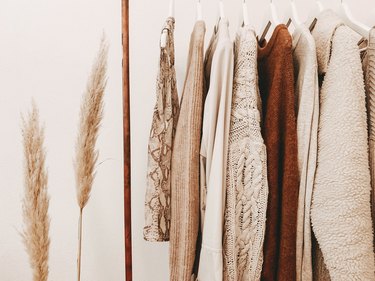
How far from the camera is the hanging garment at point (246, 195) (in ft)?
1.84

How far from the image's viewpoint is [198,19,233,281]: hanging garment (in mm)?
565

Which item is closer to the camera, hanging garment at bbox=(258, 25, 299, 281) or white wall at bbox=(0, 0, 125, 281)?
hanging garment at bbox=(258, 25, 299, 281)

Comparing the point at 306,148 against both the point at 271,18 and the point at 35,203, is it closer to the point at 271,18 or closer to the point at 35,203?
the point at 271,18

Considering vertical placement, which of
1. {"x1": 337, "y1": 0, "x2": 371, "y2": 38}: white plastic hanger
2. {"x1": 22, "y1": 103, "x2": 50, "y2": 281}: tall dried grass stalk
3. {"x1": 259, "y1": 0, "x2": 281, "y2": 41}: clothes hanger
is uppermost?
{"x1": 259, "y1": 0, "x2": 281, "y2": 41}: clothes hanger

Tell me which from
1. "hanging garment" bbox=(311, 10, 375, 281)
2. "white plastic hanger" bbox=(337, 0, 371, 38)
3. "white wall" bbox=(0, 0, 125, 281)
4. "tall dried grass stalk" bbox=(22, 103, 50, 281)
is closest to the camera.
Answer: "hanging garment" bbox=(311, 10, 375, 281)

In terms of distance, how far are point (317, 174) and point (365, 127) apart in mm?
118

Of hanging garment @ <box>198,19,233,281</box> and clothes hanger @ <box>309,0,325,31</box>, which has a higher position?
clothes hanger @ <box>309,0,325,31</box>

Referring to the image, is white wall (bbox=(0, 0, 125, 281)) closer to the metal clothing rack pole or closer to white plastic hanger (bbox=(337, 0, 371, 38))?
the metal clothing rack pole

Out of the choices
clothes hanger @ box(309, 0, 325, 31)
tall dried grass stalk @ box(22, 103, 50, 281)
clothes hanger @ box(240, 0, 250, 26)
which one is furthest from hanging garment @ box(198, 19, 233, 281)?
tall dried grass stalk @ box(22, 103, 50, 281)

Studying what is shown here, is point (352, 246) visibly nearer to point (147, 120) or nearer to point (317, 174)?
point (317, 174)

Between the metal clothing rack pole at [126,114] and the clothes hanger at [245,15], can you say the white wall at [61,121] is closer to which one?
the metal clothing rack pole at [126,114]

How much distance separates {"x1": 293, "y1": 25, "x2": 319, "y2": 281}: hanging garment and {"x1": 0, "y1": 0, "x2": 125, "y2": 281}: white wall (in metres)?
0.63

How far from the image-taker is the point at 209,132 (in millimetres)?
592

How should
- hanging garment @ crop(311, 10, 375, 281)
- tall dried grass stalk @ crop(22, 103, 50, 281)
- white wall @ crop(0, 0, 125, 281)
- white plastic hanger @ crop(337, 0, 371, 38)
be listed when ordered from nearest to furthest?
hanging garment @ crop(311, 10, 375, 281)
white plastic hanger @ crop(337, 0, 371, 38)
tall dried grass stalk @ crop(22, 103, 50, 281)
white wall @ crop(0, 0, 125, 281)
